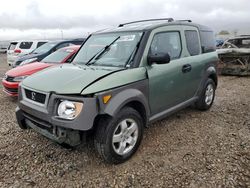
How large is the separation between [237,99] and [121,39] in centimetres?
408

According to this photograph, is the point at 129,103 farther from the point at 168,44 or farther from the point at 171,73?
the point at 168,44

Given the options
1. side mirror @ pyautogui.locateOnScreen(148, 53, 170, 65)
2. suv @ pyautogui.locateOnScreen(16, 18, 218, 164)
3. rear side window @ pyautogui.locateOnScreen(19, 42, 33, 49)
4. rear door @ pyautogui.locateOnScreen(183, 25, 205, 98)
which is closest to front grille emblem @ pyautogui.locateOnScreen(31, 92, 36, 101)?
suv @ pyautogui.locateOnScreen(16, 18, 218, 164)

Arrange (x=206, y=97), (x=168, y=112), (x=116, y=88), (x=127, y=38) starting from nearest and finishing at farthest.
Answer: (x=116, y=88) < (x=127, y=38) < (x=168, y=112) < (x=206, y=97)

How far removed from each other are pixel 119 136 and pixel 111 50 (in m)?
1.43

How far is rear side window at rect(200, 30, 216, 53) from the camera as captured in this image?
15.6 ft

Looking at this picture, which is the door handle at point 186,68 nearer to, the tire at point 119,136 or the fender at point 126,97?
the fender at point 126,97

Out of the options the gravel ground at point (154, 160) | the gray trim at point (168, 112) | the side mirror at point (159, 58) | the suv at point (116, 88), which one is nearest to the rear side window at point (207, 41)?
the suv at point (116, 88)

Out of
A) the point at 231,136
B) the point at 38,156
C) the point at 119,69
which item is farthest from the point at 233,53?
the point at 38,156

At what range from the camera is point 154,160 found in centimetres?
316

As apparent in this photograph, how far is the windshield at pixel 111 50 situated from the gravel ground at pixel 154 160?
1394mm

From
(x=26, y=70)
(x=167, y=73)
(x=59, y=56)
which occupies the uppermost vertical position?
(x=167, y=73)

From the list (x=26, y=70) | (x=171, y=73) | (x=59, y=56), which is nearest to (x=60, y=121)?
(x=171, y=73)

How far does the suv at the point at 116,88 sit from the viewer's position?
8.76 ft

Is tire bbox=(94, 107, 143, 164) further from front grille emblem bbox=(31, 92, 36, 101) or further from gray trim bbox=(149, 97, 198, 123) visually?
front grille emblem bbox=(31, 92, 36, 101)
